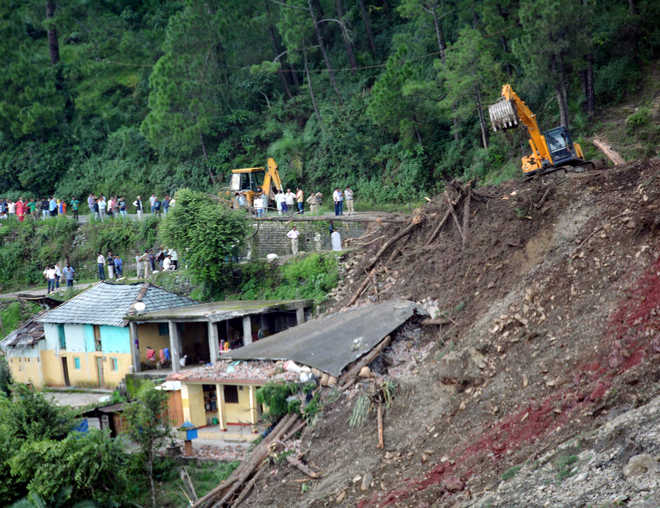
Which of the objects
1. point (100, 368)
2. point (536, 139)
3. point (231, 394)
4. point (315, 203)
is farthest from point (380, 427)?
point (315, 203)

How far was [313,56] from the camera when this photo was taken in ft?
Answer: 155

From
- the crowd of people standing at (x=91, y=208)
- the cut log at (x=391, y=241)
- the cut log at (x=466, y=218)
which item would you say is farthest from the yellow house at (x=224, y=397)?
the crowd of people standing at (x=91, y=208)

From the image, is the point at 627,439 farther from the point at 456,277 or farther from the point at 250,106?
the point at 250,106

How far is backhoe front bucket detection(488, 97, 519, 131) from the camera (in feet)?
78.9

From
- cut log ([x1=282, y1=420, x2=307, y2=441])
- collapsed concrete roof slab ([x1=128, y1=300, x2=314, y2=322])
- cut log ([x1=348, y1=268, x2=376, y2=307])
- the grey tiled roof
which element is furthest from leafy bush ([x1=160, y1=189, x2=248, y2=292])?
cut log ([x1=282, y1=420, x2=307, y2=441])

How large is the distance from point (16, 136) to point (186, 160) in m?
12.6

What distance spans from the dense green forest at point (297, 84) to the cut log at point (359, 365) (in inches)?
591

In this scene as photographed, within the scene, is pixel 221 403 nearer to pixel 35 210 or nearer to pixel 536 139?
pixel 536 139

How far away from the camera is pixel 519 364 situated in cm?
1698

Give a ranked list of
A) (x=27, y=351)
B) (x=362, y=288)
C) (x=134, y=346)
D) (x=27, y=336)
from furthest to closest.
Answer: (x=27, y=351) < (x=27, y=336) < (x=134, y=346) < (x=362, y=288)

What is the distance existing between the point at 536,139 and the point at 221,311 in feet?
39.1

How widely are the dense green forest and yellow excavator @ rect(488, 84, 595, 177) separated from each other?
598 cm

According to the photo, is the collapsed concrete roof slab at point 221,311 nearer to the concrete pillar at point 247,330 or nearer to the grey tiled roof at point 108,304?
the concrete pillar at point 247,330

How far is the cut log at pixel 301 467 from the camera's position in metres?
17.8
